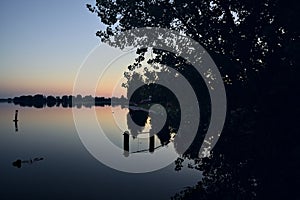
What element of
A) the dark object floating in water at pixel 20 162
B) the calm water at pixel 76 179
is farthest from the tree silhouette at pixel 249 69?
the dark object floating in water at pixel 20 162

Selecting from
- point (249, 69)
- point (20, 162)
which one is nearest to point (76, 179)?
point (20, 162)

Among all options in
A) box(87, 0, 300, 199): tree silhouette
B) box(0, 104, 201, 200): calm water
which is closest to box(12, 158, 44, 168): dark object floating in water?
box(0, 104, 201, 200): calm water

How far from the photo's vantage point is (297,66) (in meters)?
14.2

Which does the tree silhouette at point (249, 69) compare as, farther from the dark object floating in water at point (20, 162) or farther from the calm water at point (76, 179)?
the dark object floating in water at point (20, 162)

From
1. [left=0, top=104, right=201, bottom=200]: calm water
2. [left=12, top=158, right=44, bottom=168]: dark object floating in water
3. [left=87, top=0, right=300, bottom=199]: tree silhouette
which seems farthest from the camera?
[left=12, top=158, right=44, bottom=168]: dark object floating in water

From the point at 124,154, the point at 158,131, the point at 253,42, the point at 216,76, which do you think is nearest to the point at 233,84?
the point at 216,76

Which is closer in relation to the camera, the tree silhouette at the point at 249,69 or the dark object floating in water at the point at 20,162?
the tree silhouette at the point at 249,69

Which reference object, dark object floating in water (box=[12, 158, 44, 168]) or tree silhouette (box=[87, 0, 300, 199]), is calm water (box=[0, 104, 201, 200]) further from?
tree silhouette (box=[87, 0, 300, 199])

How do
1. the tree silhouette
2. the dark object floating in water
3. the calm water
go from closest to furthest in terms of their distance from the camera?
1. the tree silhouette
2. the calm water
3. the dark object floating in water

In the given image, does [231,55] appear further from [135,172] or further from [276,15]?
[135,172]

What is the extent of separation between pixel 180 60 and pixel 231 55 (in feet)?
9.20

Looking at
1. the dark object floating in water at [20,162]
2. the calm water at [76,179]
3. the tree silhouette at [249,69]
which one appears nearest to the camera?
the tree silhouette at [249,69]

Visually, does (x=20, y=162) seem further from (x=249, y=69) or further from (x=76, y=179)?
(x=249, y=69)

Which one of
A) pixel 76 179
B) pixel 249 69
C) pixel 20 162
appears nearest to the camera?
pixel 249 69
